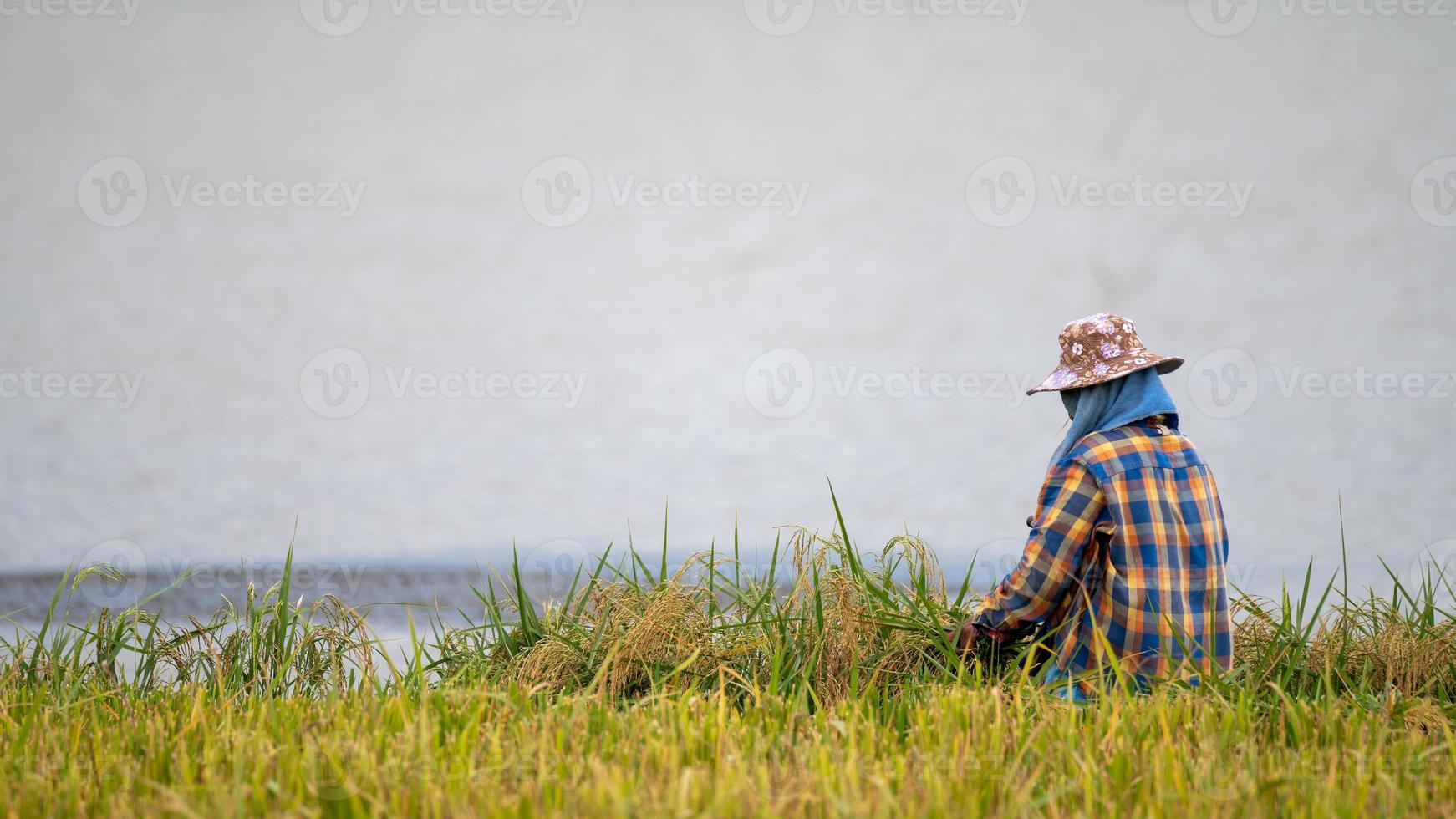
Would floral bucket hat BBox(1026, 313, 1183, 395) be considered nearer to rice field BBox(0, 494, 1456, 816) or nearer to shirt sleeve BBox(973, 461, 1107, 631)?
shirt sleeve BBox(973, 461, 1107, 631)

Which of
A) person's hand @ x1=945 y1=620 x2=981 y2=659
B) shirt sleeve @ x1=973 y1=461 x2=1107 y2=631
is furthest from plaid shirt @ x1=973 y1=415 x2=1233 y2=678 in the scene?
person's hand @ x1=945 y1=620 x2=981 y2=659

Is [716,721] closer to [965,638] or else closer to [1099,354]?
[965,638]

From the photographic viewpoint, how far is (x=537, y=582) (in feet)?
27.7

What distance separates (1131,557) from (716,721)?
0.99 metres

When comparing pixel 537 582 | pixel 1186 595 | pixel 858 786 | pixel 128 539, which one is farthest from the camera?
pixel 537 582

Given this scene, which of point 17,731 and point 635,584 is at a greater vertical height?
point 635,584

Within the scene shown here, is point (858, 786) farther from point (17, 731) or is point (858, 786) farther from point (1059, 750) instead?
point (17, 731)

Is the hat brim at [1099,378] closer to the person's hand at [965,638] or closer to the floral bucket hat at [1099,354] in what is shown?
the floral bucket hat at [1099,354]

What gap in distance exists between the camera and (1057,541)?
7.34 feet

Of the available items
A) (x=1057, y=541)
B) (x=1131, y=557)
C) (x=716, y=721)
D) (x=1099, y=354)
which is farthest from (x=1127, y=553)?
(x=716, y=721)

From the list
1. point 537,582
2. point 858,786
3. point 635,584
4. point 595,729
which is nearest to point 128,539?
point 537,582

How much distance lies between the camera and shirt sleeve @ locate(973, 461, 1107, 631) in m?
2.24

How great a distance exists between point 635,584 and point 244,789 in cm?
138

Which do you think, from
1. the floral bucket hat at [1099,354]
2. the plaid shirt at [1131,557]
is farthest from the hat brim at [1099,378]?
the plaid shirt at [1131,557]
